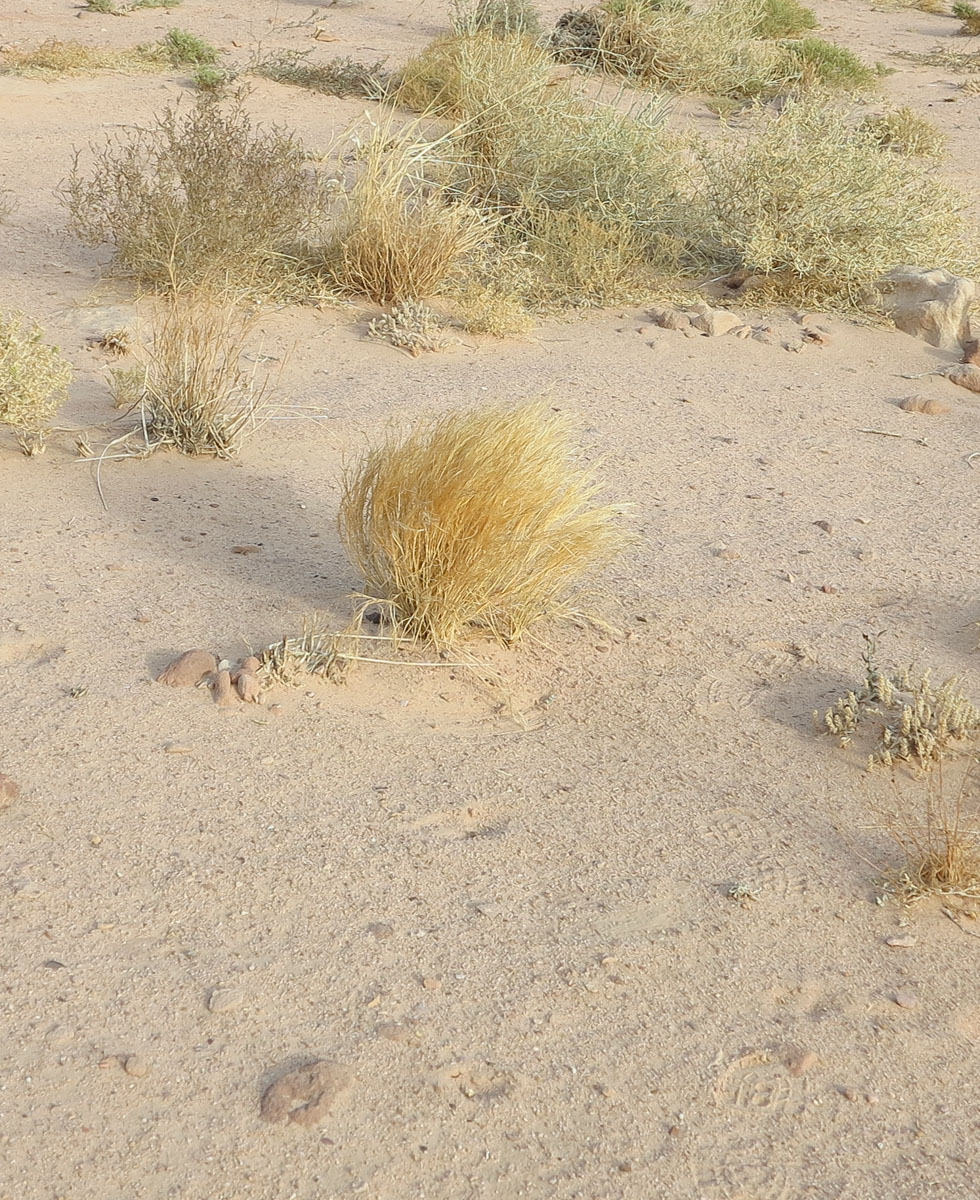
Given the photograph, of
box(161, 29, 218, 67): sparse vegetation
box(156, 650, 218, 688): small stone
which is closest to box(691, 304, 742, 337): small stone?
box(156, 650, 218, 688): small stone

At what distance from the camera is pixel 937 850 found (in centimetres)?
302

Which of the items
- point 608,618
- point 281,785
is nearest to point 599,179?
point 608,618

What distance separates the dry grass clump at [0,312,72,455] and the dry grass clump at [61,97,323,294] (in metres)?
1.57

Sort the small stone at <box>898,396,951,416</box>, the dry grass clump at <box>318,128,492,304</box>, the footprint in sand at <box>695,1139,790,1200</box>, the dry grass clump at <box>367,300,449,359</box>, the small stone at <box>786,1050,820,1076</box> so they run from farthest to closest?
1. the dry grass clump at <box>318,128,492,304</box>
2. the dry grass clump at <box>367,300,449,359</box>
3. the small stone at <box>898,396,951,416</box>
4. the small stone at <box>786,1050,820,1076</box>
5. the footprint in sand at <box>695,1139,790,1200</box>

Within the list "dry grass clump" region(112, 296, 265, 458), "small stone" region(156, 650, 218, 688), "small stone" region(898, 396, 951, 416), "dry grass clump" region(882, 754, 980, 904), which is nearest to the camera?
"dry grass clump" region(882, 754, 980, 904)

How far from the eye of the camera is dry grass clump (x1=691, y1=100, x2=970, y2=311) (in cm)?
724

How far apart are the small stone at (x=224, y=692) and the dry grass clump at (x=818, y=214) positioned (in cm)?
485

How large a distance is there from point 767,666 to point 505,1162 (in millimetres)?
2006

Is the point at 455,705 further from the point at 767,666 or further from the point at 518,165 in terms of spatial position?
the point at 518,165

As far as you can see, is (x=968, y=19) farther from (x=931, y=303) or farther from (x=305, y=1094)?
(x=305, y=1094)

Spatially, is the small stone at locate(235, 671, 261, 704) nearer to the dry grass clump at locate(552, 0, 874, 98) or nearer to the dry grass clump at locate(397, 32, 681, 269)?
the dry grass clump at locate(397, 32, 681, 269)

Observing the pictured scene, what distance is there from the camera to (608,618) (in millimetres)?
4102

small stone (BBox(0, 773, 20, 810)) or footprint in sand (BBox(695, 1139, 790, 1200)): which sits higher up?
small stone (BBox(0, 773, 20, 810))

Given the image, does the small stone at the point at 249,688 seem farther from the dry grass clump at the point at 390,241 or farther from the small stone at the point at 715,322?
the small stone at the point at 715,322
